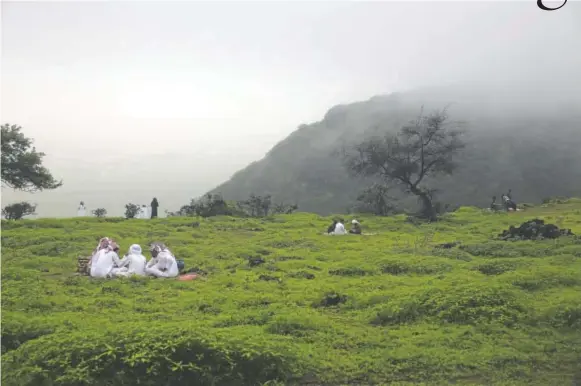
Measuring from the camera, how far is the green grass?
8469mm

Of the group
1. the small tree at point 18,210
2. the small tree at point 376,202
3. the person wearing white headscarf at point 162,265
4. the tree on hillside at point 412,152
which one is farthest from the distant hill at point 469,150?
the person wearing white headscarf at point 162,265

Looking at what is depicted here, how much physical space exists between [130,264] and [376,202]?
1250 inches

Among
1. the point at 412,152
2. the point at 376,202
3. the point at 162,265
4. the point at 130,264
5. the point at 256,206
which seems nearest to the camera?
the point at 162,265

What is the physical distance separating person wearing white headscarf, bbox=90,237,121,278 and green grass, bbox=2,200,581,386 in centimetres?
62

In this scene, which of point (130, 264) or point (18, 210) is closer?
point (130, 264)

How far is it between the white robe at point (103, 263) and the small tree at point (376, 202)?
31.1 m

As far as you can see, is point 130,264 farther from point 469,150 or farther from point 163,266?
point 469,150

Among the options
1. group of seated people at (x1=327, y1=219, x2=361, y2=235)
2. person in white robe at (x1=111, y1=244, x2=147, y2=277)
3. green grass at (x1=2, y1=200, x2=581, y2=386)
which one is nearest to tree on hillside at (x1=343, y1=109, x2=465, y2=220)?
group of seated people at (x1=327, y1=219, x2=361, y2=235)

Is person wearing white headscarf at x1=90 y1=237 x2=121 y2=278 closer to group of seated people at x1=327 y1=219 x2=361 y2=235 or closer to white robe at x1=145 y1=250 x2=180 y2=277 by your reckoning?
white robe at x1=145 y1=250 x2=180 y2=277

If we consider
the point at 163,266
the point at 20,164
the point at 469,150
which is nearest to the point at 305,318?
the point at 163,266

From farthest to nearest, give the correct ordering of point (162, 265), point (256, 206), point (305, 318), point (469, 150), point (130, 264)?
point (469, 150) → point (256, 206) → point (130, 264) → point (162, 265) → point (305, 318)

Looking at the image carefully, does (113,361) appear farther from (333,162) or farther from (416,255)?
(333,162)

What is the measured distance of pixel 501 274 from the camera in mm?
16984

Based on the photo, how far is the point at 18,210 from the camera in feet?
146
